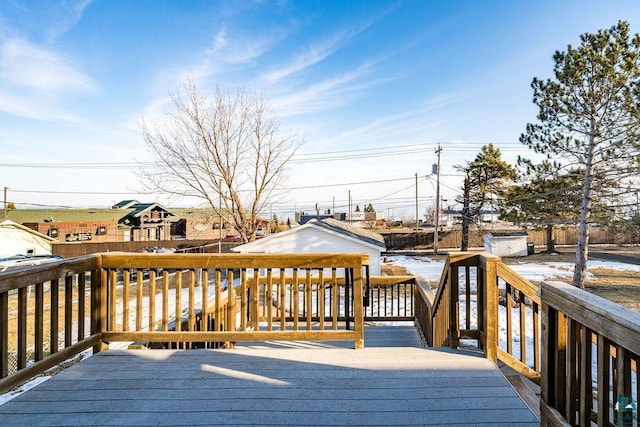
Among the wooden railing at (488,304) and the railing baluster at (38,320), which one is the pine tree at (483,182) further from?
the railing baluster at (38,320)

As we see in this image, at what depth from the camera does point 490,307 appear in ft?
8.82

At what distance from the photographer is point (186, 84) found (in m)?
14.2

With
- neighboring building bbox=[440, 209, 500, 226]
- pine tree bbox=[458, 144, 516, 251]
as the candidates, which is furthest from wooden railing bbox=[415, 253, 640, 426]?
pine tree bbox=[458, 144, 516, 251]

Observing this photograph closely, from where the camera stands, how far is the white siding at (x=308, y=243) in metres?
13.9

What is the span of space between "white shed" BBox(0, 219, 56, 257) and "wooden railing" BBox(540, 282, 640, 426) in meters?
25.5

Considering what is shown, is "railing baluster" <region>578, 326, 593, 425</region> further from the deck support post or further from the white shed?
the white shed

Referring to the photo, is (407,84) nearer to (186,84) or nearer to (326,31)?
Answer: (326,31)

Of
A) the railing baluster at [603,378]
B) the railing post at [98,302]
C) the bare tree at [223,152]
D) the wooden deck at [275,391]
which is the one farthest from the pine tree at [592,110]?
the railing post at [98,302]

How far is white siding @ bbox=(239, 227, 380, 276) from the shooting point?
1392 centimetres

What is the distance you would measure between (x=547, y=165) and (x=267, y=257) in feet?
48.3

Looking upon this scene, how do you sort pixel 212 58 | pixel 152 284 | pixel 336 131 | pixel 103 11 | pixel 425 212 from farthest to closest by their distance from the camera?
pixel 425 212 → pixel 336 131 → pixel 212 58 → pixel 103 11 → pixel 152 284

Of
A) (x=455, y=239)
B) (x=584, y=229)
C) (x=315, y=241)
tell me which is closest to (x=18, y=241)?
(x=315, y=241)

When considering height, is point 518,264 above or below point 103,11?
below

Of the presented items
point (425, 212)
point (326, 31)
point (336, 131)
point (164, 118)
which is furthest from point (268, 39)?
point (425, 212)
